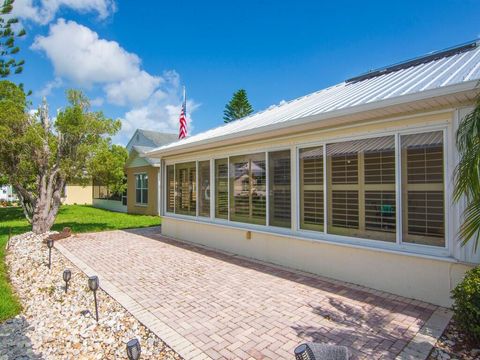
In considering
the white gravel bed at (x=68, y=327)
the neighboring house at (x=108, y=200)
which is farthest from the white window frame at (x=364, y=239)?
the neighboring house at (x=108, y=200)

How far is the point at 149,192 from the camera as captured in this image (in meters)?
18.1

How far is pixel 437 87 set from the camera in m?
3.96

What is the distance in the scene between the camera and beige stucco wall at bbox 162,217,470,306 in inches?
177

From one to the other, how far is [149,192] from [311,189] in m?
13.8

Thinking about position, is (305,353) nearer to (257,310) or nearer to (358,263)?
(257,310)

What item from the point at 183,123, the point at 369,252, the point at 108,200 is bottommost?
the point at 108,200

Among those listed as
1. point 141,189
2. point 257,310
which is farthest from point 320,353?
point 141,189

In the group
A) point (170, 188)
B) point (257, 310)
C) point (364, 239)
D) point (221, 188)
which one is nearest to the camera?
point (257, 310)

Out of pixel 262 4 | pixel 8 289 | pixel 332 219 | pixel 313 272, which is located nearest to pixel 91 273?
pixel 8 289

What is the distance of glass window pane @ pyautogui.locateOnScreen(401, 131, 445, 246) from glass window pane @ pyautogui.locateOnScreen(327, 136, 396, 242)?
8.7 inches

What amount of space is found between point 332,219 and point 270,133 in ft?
7.53

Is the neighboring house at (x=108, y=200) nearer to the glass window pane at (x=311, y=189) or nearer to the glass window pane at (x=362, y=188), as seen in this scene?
the glass window pane at (x=311, y=189)

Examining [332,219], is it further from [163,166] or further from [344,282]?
[163,166]

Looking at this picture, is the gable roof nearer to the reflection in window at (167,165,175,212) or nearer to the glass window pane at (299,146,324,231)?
the reflection in window at (167,165,175,212)
